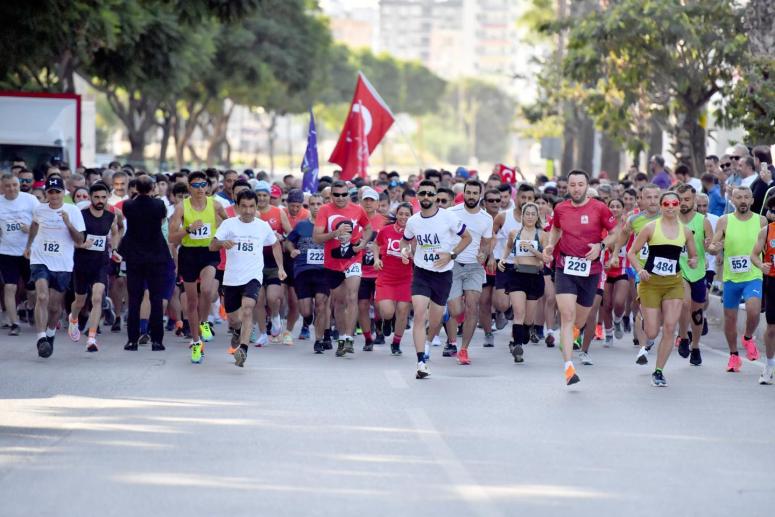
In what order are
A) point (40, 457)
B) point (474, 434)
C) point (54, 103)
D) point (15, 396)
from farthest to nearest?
point (54, 103), point (15, 396), point (474, 434), point (40, 457)

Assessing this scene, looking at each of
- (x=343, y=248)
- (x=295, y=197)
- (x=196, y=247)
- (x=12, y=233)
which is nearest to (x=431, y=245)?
(x=343, y=248)

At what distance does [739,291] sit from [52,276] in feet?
22.9

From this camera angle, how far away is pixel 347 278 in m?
16.5

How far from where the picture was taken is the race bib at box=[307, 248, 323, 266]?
54.9 feet

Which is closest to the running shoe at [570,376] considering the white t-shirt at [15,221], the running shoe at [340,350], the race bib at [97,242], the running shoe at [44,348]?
the running shoe at [340,350]

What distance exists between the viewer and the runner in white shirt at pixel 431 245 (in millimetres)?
14367

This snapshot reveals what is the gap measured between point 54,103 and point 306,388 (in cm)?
1803

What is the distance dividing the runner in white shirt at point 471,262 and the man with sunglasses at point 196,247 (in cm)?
244

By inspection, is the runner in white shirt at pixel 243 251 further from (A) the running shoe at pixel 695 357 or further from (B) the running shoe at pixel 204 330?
(A) the running shoe at pixel 695 357

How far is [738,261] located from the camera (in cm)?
1490

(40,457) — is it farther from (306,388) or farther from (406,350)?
(406,350)

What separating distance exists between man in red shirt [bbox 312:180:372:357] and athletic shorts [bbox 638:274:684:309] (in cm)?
350

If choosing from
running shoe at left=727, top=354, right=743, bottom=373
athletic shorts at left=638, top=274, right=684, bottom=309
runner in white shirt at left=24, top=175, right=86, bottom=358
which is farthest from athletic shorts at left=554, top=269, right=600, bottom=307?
runner in white shirt at left=24, top=175, right=86, bottom=358

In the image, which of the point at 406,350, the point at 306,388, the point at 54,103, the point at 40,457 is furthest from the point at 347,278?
the point at 54,103
